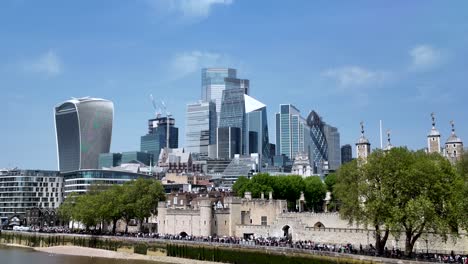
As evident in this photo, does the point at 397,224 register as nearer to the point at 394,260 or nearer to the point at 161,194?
the point at 394,260

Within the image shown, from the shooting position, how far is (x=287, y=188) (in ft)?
460

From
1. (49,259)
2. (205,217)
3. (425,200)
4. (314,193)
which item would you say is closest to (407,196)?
(425,200)

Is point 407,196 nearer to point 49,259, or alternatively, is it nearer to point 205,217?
point 205,217

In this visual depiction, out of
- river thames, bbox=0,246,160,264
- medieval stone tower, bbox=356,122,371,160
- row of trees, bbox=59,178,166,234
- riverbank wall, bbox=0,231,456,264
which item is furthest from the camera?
row of trees, bbox=59,178,166,234

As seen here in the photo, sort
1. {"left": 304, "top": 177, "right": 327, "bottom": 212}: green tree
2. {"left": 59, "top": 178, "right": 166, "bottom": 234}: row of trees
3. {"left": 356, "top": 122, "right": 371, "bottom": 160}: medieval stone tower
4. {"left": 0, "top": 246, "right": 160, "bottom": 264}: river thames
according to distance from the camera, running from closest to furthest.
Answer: {"left": 0, "top": 246, "right": 160, "bottom": 264}: river thames, {"left": 356, "top": 122, "right": 371, "bottom": 160}: medieval stone tower, {"left": 59, "top": 178, "right": 166, "bottom": 234}: row of trees, {"left": 304, "top": 177, "right": 327, "bottom": 212}: green tree

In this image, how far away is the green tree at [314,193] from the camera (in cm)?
14450

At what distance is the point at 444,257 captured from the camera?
62281 millimetres

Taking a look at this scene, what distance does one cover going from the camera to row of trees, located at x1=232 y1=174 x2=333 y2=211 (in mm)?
134988

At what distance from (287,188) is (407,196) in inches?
3000

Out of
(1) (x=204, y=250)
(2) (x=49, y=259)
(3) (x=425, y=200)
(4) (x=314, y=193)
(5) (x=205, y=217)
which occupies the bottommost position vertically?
(2) (x=49, y=259)

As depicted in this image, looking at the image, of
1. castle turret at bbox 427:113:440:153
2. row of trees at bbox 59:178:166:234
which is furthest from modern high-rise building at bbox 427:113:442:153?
row of trees at bbox 59:178:166:234

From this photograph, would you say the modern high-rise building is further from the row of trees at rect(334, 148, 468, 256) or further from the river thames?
the river thames

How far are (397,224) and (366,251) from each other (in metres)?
8.51

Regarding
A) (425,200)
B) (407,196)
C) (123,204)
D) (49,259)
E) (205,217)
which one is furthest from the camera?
(123,204)
